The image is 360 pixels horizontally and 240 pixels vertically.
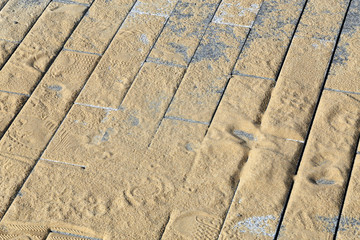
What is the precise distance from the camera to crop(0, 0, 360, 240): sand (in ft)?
15.4

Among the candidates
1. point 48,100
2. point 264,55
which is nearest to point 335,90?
point 264,55

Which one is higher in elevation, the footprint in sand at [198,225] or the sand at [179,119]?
the sand at [179,119]

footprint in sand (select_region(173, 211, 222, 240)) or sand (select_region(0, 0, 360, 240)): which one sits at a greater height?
sand (select_region(0, 0, 360, 240))

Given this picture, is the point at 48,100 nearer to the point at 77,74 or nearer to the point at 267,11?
the point at 77,74

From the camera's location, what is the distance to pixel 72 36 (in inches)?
249

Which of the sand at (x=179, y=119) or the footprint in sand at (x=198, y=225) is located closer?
the footprint in sand at (x=198, y=225)

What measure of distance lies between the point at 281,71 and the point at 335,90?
1.76 feet

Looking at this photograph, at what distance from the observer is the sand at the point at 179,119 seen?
469 cm

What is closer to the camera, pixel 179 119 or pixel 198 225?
pixel 198 225

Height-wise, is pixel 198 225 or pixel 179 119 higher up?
pixel 179 119

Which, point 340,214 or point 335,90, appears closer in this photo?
point 340,214

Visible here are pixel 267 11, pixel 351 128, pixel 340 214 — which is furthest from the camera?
pixel 267 11

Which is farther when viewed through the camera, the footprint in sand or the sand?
the sand

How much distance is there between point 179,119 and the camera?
5410mm
